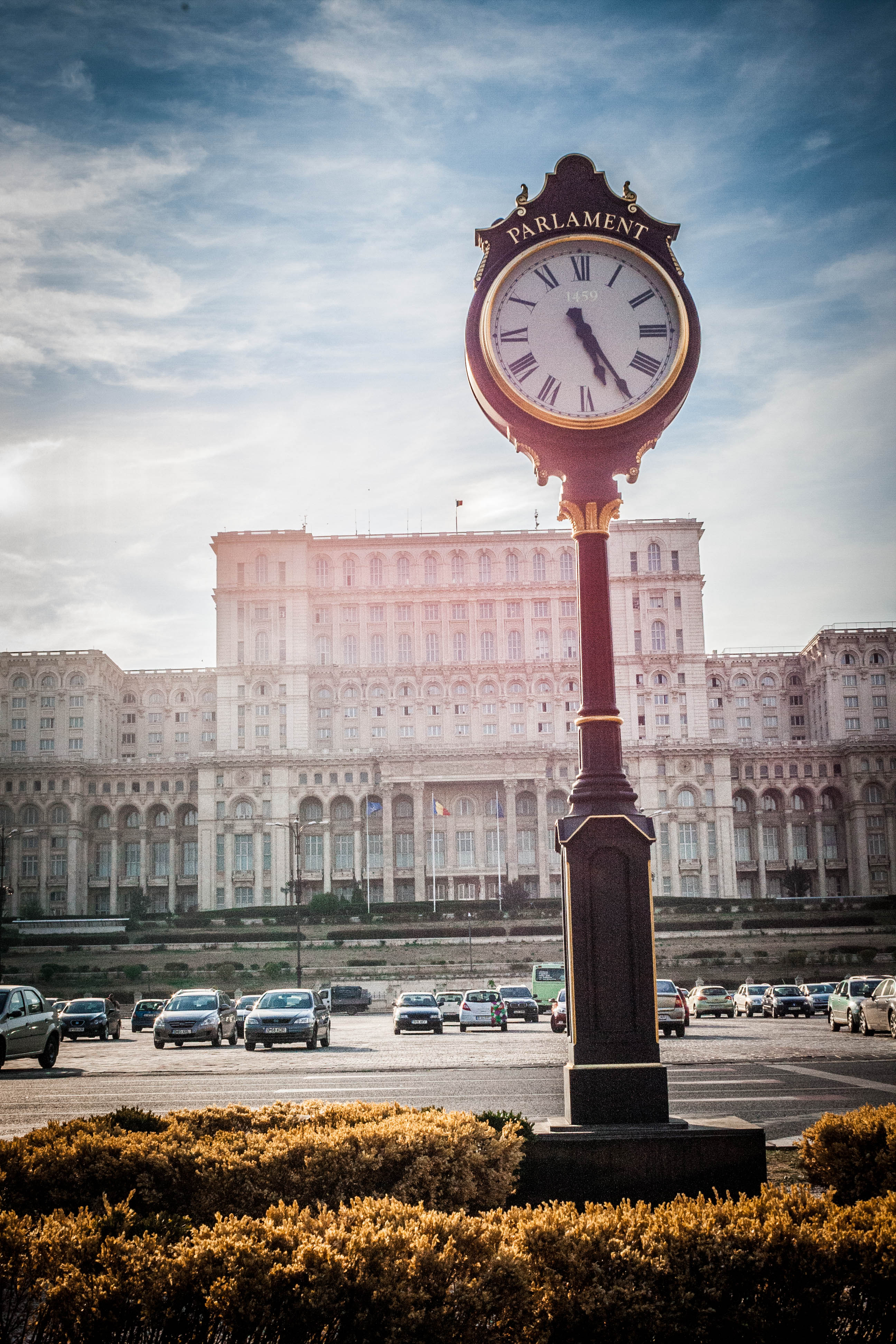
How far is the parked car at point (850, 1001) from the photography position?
29.0 metres

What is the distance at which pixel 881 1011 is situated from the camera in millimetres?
27047

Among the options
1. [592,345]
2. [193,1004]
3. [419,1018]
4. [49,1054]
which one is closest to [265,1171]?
[592,345]

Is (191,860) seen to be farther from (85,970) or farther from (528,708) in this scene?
(85,970)

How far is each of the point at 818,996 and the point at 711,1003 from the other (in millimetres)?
3909

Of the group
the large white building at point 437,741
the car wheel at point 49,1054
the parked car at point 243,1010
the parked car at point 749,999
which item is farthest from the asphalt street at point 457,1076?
the large white building at point 437,741

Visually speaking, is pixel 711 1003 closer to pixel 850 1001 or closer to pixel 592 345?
pixel 850 1001

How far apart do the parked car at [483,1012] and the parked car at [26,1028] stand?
547 inches

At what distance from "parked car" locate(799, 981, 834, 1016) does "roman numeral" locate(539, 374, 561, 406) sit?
3652 centimetres

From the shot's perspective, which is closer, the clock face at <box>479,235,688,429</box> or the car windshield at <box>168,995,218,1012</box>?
the clock face at <box>479,235,688,429</box>

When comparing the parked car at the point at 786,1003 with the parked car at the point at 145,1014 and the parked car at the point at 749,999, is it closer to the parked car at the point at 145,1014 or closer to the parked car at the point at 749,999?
the parked car at the point at 749,999

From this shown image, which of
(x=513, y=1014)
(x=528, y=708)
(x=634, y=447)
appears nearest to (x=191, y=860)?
(x=528, y=708)

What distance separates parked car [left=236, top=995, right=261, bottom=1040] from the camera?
32281 mm

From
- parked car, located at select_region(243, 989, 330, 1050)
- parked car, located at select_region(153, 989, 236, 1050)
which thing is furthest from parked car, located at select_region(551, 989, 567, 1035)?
parked car, located at select_region(153, 989, 236, 1050)

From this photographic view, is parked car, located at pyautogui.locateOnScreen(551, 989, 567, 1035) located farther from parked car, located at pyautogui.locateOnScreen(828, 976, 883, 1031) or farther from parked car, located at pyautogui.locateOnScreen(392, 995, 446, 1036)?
parked car, located at pyautogui.locateOnScreen(828, 976, 883, 1031)
